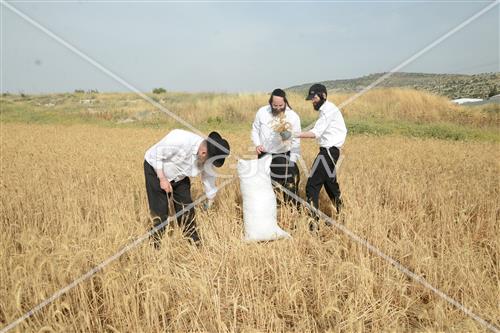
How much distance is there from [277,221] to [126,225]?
1494 millimetres

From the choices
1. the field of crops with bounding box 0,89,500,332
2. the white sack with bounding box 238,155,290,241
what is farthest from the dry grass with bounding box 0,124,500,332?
the white sack with bounding box 238,155,290,241

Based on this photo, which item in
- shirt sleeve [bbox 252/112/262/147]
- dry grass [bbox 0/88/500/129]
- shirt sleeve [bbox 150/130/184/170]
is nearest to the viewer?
shirt sleeve [bbox 150/130/184/170]

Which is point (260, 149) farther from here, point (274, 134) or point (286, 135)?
point (286, 135)

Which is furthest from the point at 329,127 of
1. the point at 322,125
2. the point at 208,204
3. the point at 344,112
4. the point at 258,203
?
the point at 344,112

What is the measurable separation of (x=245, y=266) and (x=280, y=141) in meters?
1.88

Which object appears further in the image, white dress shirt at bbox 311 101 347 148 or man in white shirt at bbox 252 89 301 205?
man in white shirt at bbox 252 89 301 205

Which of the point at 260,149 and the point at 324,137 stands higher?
the point at 324,137

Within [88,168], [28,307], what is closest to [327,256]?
[28,307]

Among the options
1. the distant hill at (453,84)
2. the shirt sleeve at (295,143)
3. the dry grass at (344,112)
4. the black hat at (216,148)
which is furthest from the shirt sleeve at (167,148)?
the dry grass at (344,112)

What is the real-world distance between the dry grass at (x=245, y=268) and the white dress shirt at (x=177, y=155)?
1.70 ft

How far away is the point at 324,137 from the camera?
375cm

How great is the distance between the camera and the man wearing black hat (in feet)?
10.0

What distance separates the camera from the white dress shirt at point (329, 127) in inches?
144

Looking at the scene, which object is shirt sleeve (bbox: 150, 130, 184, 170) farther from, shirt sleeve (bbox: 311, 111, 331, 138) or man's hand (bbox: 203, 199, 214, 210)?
shirt sleeve (bbox: 311, 111, 331, 138)
